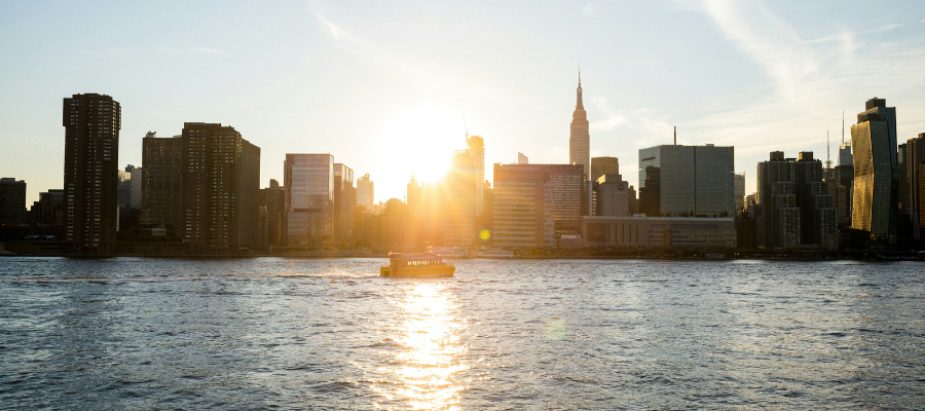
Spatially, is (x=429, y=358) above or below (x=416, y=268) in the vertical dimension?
above

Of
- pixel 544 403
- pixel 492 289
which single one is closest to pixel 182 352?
pixel 544 403

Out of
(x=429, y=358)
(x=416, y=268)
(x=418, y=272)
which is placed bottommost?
(x=418, y=272)

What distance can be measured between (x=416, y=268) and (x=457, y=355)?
12760 centimetres

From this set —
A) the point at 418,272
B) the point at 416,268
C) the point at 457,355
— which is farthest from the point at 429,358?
the point at 416,268

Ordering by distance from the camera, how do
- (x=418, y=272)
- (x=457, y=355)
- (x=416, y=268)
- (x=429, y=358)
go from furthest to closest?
(x=416, y=268) → (x=418, y=272) → (x=457, y=355) → (x=429, y=358)

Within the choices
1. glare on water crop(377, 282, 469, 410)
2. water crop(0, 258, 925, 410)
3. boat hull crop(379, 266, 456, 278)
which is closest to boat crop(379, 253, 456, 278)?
boat hull crop(379, 266, 456, 278)

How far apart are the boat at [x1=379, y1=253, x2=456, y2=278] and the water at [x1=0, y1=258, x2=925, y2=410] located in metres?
78.2

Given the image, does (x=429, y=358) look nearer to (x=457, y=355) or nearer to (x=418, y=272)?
(x=457, y=355)

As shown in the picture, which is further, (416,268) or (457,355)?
(416,268)

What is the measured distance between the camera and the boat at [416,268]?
174750mm

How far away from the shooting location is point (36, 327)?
67875mm

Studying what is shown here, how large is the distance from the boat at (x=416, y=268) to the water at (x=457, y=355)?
78.2 m

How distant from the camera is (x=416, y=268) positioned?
582ft

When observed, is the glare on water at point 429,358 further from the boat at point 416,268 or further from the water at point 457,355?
the boat at point 416,268
